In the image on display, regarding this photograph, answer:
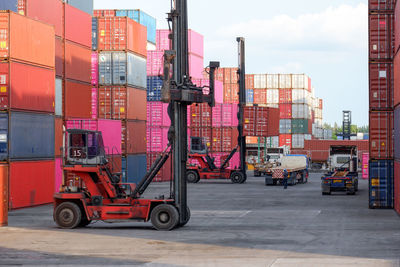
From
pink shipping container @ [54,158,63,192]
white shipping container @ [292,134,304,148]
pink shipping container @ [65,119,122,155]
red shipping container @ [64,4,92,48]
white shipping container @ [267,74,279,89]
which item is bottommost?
pink shipping container @ [54,158,63,192]

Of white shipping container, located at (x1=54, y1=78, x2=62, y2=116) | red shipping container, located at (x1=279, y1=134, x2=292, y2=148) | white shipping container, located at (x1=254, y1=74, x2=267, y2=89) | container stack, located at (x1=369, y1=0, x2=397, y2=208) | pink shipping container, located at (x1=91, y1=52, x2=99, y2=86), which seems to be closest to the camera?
→ container stack, located at (x1=369, y1=0, x2=397, y2=208)

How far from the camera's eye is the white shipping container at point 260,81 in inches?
3898

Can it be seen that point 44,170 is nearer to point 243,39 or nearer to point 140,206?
point 140,206

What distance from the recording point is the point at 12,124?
1270 inches

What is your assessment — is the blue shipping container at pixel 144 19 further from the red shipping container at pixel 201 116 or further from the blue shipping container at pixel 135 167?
the blue shipping container at pixel 135 167

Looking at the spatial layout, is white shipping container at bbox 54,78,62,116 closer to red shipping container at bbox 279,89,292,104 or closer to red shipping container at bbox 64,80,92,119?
red shipping container at bbox 64,80,92,119

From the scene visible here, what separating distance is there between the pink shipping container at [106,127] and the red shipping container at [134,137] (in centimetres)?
361

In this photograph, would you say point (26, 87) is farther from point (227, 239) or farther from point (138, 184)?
point (227, 239)

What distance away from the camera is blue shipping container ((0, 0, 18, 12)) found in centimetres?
3519

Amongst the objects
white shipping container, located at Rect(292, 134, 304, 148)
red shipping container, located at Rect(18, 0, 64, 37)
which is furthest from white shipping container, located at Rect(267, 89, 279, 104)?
red shipping container, located at Rect(18, 0, 64, 37)

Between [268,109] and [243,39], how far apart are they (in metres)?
6.74

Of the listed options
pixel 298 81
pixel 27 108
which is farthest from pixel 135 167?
pixel 298 81

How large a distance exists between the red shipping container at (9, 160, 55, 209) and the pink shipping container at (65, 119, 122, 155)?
3318 millimetres

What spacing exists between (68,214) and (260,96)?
75.5 m
